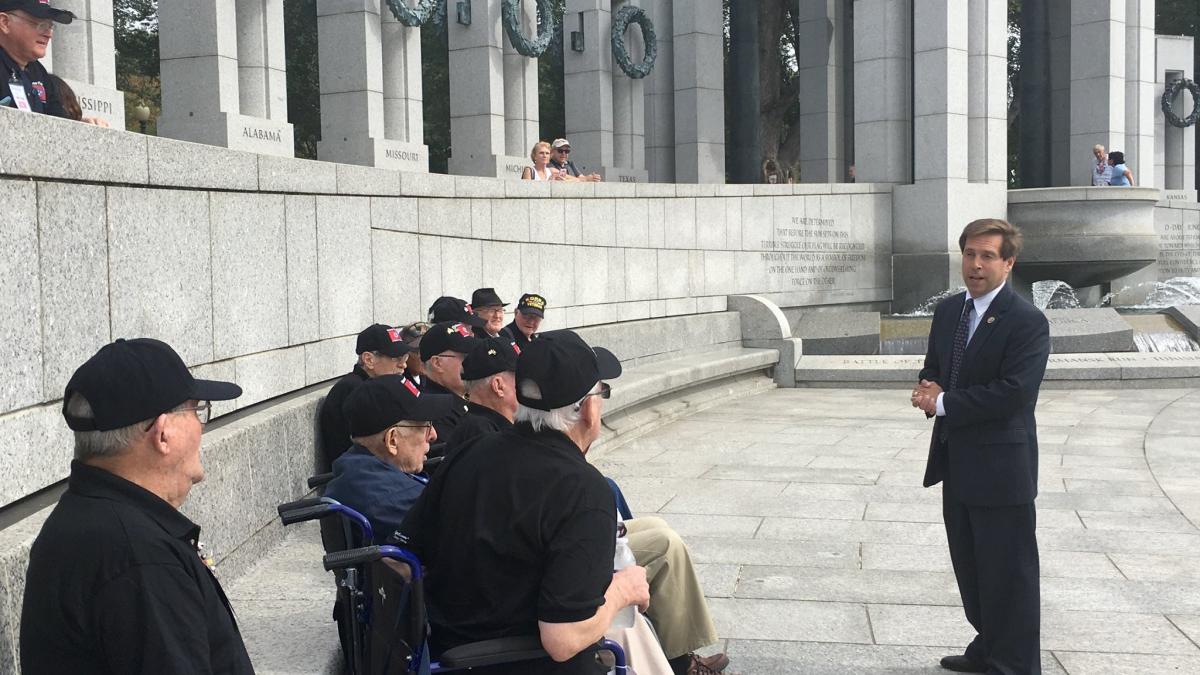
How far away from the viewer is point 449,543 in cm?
313

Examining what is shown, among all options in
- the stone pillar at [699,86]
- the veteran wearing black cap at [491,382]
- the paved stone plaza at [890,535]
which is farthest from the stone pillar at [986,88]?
the veteran wearing black cap at [491,382]

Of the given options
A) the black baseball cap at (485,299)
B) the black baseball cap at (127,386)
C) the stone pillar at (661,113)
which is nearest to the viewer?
the black baseball cap at (127,386)

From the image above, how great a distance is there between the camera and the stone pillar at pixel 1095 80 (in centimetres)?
2498

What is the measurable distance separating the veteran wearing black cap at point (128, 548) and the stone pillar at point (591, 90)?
21.1 meters

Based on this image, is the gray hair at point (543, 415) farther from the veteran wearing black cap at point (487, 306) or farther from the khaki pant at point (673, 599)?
the veteran wearing black cap at point (487, 306)

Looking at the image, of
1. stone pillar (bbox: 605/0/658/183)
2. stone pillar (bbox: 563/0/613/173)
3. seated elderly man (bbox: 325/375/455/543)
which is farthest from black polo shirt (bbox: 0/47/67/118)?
stone pillar (bbox: 605/0/658/183)

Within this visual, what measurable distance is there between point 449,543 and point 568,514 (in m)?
0.37

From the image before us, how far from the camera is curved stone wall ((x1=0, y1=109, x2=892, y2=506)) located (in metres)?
4.09

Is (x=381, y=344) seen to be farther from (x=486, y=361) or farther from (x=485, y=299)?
(x=485, y=299)

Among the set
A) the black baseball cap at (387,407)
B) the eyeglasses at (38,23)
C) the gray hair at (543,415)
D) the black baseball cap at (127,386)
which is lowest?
the black baseball cap at (387,407)

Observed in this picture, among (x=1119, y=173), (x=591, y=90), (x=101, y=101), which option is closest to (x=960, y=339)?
(x=101, y=101)

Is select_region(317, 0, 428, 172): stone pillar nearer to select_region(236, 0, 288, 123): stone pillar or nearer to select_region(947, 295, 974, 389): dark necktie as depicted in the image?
select_region(236, 0, 288, 123): stone pillar

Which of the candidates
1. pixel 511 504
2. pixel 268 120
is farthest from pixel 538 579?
pixel 268 120

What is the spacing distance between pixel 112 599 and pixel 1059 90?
3106 centimetres
